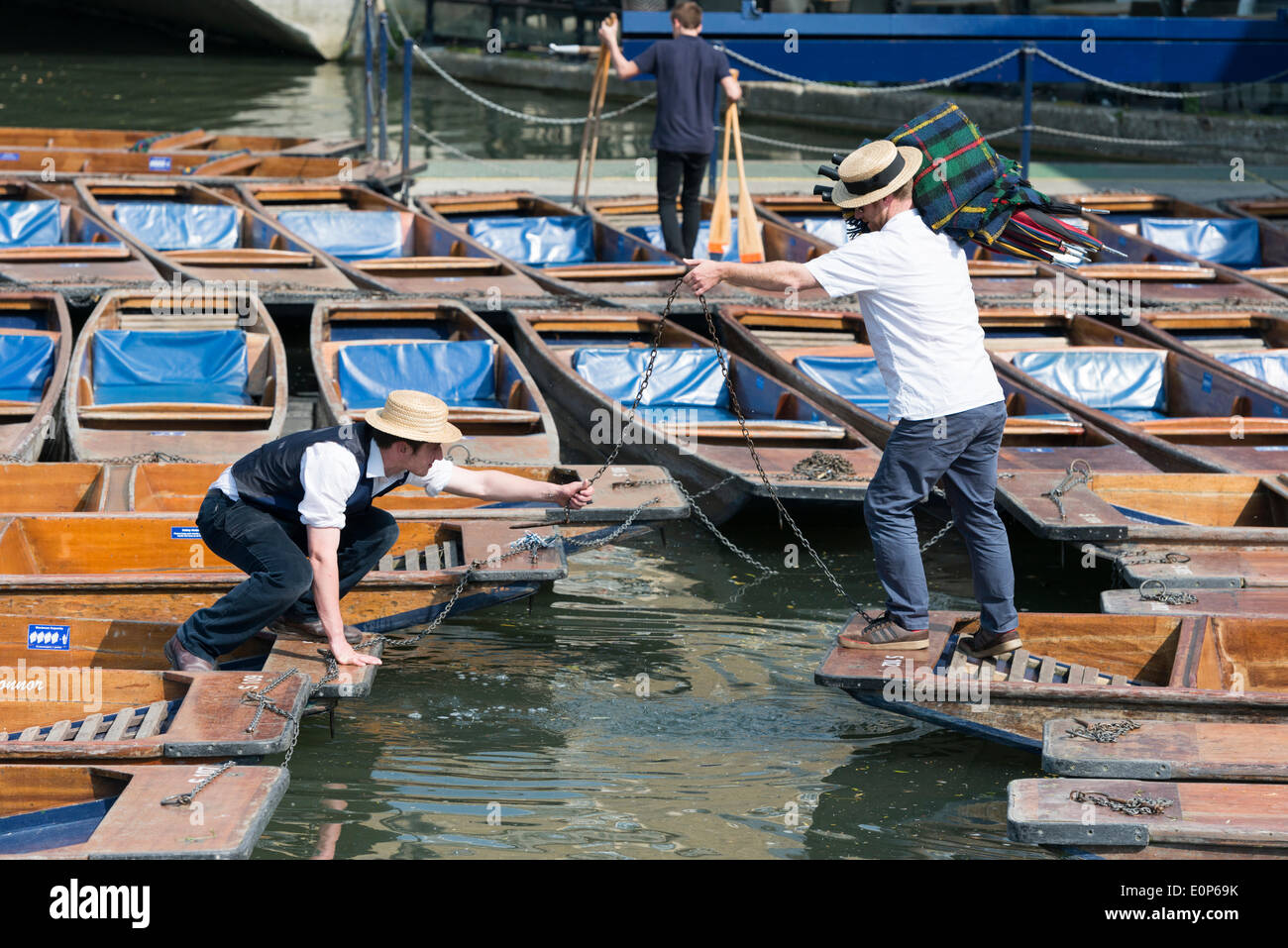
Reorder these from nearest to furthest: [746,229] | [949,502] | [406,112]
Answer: [949,502], [746,229], [406,112]

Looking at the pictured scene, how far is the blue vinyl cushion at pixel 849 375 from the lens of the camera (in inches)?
346

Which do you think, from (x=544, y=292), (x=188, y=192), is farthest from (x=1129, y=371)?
(x=188, y=192)

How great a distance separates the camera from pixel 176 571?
6.25 metres

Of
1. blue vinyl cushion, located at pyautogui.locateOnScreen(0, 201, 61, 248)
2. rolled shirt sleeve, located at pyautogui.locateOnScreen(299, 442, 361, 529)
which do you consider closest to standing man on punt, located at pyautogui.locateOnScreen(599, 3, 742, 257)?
blue vinyl cushion, located at pyautogui.locateOnScreen(0, 201, 61, 248)

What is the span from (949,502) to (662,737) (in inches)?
54.6

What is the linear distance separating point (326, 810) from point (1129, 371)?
221 inches

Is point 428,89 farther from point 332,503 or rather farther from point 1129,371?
point 332,503

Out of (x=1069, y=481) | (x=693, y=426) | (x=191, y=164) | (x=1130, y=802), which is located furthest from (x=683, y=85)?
(x=1130, y=802)

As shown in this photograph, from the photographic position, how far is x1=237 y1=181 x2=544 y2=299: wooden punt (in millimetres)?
10102

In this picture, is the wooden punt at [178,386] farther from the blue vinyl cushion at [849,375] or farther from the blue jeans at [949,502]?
the blue jeans at [949,502]

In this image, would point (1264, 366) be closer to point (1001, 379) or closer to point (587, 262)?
point (1001, 379)

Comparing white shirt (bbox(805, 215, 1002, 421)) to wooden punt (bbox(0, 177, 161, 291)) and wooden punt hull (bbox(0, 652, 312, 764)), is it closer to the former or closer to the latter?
wooden punt hull (bbox(0, 652, 312, 764))

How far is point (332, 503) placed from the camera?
5.04m

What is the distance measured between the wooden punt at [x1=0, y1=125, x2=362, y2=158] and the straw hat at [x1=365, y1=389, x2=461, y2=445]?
9.59 metres
